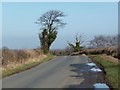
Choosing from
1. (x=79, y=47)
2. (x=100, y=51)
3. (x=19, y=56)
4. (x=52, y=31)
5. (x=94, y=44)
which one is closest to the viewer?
(x=19, y=56)

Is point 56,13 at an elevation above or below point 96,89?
above

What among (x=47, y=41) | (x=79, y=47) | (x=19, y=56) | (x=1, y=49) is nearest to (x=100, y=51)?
(x=47, y=41)

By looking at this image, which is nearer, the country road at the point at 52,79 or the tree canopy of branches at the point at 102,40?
the country road at the point at 52,79

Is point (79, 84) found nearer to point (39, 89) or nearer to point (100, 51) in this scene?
point (39, 89)

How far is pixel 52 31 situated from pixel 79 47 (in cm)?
1478

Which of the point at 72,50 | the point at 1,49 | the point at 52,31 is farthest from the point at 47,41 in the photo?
the point at 1,49

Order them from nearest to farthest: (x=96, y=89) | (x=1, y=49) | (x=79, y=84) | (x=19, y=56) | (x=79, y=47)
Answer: (x=96, y=89) → (x=79, y=84) → (x=1, y=49) → (x=19, y=56) → (x=79, y=47)

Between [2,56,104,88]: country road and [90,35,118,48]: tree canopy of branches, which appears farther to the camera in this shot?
[90,35,118,48]: tree canopy of branches

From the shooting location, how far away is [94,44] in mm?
112938

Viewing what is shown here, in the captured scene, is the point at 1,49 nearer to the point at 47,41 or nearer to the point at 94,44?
the point at 47,41

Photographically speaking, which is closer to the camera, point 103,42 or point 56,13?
point 56,13

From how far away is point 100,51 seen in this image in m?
66.4

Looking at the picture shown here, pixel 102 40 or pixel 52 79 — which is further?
pixel 102 40

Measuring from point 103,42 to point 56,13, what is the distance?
4487cm
